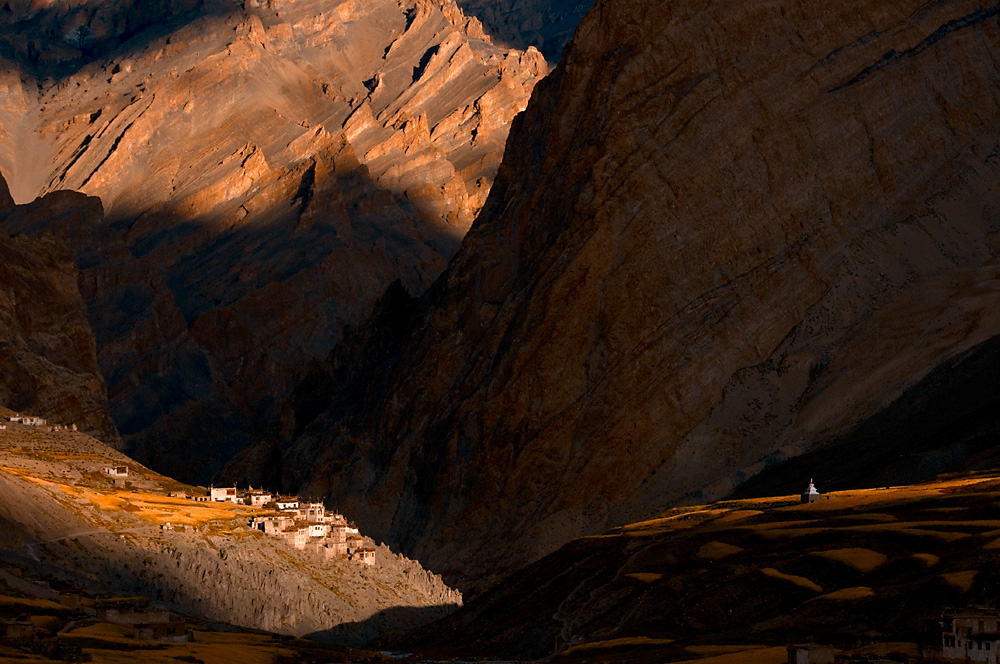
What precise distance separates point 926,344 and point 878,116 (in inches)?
1201

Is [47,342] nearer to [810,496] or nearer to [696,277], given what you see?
[696,277]

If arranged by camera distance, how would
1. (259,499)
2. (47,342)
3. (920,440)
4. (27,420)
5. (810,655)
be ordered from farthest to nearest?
(47,342), (259,499), (27,420), (920,440), (810,655)

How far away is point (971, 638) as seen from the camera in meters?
63.3

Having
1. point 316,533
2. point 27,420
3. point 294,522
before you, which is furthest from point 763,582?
point 27,420

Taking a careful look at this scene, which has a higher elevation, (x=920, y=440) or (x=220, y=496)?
(x=920, y=440)

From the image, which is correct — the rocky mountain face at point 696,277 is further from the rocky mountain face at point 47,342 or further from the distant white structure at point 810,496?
the distant white structure at point 810,496

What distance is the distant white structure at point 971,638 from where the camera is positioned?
62531 millimetres

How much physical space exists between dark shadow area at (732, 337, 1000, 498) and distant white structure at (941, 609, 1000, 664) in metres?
53.7

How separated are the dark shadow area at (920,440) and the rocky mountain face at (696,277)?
2466 millimetres

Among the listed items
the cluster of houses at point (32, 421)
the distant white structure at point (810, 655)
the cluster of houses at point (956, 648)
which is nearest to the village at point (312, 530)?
the cluster of houses at point (32, 421)

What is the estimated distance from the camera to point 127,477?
445ft

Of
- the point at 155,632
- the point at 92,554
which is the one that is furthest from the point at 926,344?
the point at 155,632

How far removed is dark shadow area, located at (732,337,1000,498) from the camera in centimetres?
12356

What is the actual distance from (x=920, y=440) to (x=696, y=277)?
3586cm
